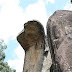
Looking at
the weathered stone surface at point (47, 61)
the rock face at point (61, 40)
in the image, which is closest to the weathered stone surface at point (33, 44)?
the weathered stone surface at point (47, 61)

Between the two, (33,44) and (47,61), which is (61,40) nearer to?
(47,61)

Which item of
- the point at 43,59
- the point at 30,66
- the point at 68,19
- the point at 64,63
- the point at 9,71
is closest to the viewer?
the point at 64,63

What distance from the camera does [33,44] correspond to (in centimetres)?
490

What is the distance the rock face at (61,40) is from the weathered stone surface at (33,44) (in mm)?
1507

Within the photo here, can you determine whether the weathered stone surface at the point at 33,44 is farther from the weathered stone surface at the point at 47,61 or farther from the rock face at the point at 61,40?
the rock face at the point at 61,40

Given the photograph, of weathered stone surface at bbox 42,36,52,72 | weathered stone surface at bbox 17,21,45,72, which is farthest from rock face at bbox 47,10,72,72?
weathered stone surface at bbox 17,21,45,72

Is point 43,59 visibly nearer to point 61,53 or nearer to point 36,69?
point 36,69

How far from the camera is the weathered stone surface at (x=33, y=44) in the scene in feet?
14.8

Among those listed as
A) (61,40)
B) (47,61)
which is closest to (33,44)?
(47,61)

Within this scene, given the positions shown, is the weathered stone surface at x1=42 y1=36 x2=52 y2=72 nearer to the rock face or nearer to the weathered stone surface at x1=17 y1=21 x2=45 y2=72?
the weathered stone surface at x1=17 y1=21 x2=45 y2=72

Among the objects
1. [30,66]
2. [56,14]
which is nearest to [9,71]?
[30,66]

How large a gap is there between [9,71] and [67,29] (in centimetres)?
1733

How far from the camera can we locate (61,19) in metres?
2.83

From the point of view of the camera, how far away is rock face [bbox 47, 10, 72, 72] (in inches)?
89.7
